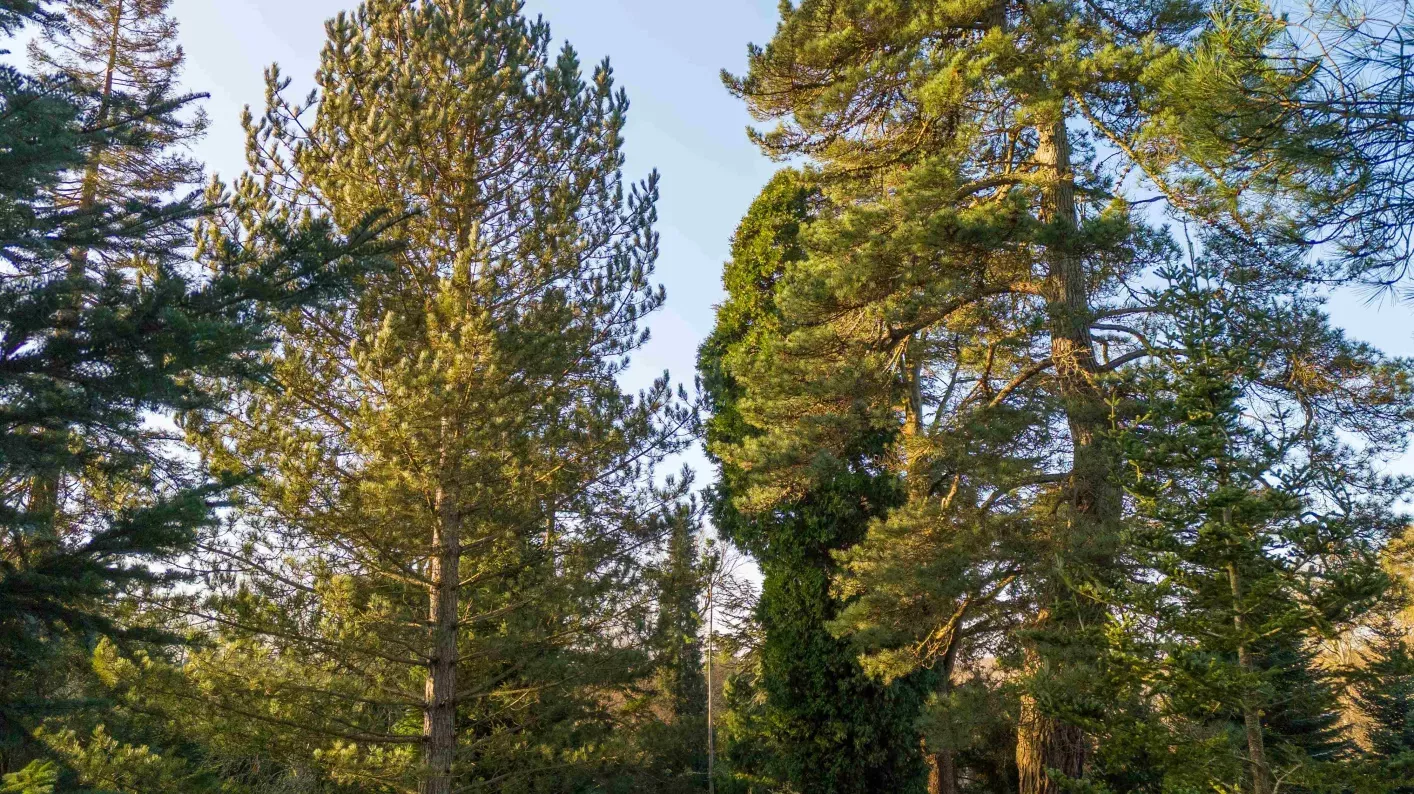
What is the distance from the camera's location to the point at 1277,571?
5.40 meters

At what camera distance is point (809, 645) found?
11.4 metres

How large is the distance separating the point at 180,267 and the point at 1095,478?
7.22 m

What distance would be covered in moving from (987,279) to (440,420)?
5.19 metres

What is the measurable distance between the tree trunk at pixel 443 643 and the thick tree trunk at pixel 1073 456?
4.95m

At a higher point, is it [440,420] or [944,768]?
[440,420]

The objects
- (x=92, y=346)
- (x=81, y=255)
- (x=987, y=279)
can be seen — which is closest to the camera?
(x=92, y=346)

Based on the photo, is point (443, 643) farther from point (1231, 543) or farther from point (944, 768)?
point (944, 768)

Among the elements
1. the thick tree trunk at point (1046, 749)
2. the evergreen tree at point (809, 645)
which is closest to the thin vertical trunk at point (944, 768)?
the evergreen tree at point (809, 645)

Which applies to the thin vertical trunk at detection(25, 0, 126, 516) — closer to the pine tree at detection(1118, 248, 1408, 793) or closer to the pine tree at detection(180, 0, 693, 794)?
the pine tree at detection(180, 0, 693, 794)

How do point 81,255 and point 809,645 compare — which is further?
point 809,645

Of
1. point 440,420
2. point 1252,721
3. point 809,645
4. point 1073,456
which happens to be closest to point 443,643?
point 440,420

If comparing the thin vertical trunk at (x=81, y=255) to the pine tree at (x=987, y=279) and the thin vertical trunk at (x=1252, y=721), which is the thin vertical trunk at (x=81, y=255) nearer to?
the pine tree at (x=987, y=279)

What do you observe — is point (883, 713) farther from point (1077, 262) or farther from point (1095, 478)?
point (1077, 262)

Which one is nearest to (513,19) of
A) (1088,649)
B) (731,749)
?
(1088,649)
